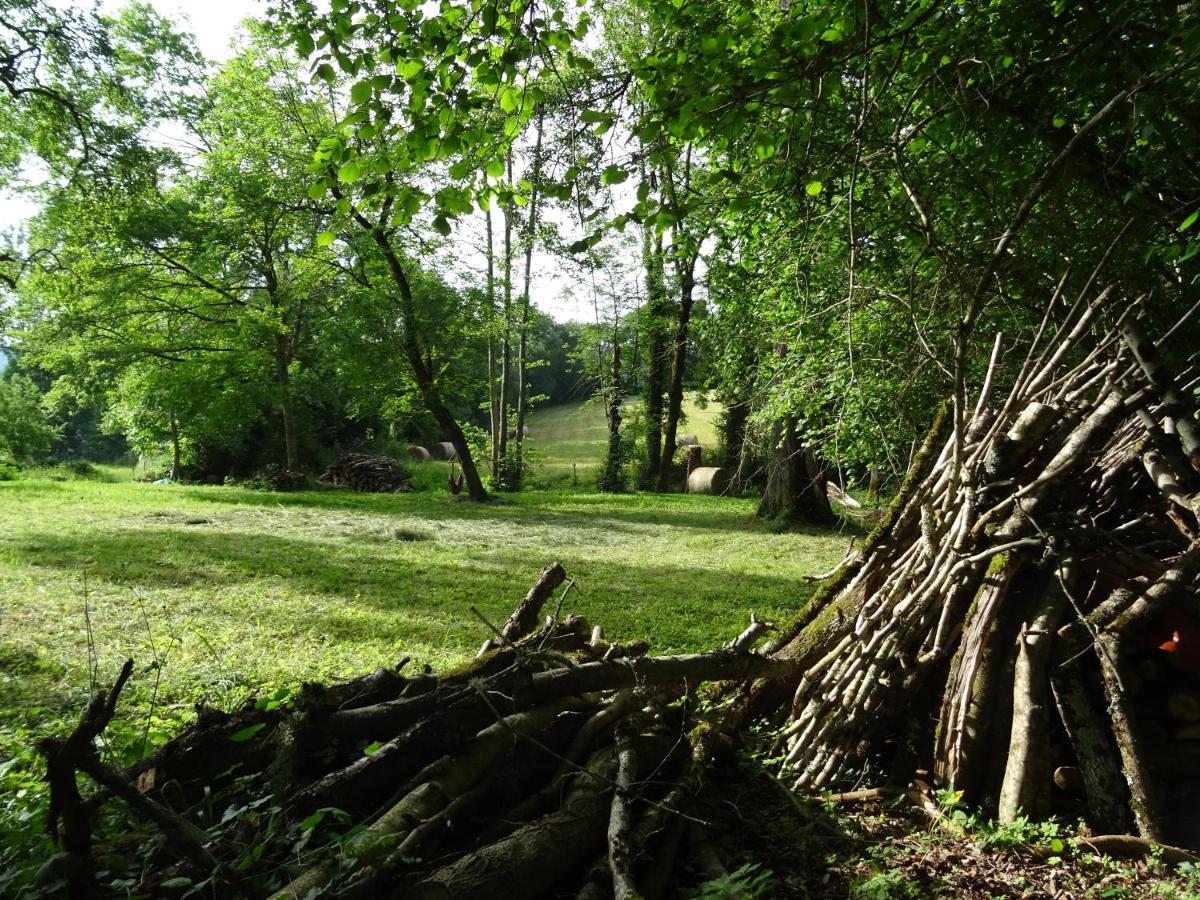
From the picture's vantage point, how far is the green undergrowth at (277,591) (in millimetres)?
4520

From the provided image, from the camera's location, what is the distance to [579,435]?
1641 inches

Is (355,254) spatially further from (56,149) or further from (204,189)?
(56,149)

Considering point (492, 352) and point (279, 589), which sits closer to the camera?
point (279, 589)

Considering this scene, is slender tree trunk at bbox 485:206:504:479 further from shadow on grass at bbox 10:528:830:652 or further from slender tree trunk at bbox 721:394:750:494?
shadow on grass at bbox 10:528:830:652

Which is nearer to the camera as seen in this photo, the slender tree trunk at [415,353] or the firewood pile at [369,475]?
the slender tree trunk at [415,353]

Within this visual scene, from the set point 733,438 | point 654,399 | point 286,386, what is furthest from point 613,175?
point 654,399

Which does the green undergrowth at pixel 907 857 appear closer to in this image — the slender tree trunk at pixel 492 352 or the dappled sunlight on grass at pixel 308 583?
the dappled sunlight on grass at pixel 308 583

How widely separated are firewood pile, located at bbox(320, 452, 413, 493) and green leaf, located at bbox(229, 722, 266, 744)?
20455 millimetres

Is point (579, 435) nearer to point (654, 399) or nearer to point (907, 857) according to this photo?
point (654, 399)

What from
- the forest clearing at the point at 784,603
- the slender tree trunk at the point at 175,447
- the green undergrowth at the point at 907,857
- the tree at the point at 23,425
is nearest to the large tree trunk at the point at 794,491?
the forest clearing at the point at 784,603

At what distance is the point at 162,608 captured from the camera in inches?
262

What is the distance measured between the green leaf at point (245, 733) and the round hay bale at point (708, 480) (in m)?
21.1

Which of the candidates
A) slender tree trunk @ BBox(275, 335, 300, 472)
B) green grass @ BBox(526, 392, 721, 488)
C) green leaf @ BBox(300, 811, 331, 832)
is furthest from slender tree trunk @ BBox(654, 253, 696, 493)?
green leaf @ BBox(300, 811, 331, 832)

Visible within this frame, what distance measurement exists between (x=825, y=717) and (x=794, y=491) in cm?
1086
